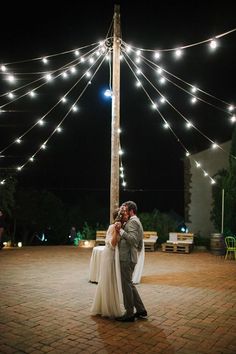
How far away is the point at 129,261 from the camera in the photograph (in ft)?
Answer: 15.0

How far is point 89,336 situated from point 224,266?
6558 mm

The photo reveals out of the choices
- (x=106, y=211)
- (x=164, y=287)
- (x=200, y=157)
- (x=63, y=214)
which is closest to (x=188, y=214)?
(x=200, y=157)

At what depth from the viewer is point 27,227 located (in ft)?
112

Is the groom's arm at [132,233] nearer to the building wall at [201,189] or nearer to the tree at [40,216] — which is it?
the building wall at [201,189]

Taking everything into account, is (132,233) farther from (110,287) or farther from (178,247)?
(178,247)

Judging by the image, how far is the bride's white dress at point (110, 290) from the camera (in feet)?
14.9

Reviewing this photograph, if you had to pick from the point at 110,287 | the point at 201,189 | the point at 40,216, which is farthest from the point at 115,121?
the point at 40,216

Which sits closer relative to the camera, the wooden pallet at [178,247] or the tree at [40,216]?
the wooden pallet at [178,247]

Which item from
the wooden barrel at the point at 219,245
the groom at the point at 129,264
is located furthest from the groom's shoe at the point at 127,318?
the wooden barrel at the point at 219,245

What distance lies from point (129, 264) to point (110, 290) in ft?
1.46

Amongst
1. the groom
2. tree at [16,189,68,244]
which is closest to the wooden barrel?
the groom

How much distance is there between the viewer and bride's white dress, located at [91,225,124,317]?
4547mm

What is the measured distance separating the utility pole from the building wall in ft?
33.6

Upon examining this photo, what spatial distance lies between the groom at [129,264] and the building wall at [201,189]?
42.3ft
